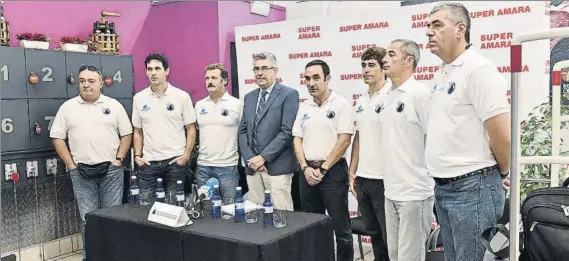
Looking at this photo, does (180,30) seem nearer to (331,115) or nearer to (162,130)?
(162,130)

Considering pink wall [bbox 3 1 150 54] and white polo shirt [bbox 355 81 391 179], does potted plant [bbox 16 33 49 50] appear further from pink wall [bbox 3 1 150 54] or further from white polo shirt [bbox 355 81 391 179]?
white polo shirt [bbox 355 81 391 179]

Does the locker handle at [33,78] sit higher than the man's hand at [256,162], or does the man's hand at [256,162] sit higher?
the locker handle at [33,78]

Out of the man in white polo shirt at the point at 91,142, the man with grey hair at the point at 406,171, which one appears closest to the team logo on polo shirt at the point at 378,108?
the man with grey hair at the point at 406,171

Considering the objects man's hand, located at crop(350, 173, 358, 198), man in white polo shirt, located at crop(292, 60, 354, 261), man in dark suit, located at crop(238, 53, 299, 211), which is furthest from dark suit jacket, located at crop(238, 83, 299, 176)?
man's hand, located at crop(350, 173, 358, 198)

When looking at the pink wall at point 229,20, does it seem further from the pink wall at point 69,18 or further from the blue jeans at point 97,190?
the blue jeans at point 97,190

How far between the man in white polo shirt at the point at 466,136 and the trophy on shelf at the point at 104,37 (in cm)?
327

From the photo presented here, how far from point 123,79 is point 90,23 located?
0.75 m

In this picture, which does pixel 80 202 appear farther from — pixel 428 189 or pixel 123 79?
pixel 428 189

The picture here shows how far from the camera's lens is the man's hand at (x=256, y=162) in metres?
3.39

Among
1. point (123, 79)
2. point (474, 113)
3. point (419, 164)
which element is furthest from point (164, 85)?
point (474, 113)

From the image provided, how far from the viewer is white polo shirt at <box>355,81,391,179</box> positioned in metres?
2.77

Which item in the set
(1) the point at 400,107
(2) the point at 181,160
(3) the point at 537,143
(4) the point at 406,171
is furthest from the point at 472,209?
(2) the point at 181,160

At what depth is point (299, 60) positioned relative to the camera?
4.69 meters

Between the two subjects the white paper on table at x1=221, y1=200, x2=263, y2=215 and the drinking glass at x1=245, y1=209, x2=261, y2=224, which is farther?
the white paper on table at x1=221, y1=200, x2=263, y2=215
